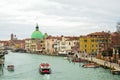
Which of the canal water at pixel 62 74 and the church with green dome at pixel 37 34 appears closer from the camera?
the canal water at pixel 62 74

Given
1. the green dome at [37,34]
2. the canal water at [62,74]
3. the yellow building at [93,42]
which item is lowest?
the canal water at [62,74]

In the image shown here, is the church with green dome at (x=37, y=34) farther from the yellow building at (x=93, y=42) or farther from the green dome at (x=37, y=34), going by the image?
the yellow building at (x=93, y=42)

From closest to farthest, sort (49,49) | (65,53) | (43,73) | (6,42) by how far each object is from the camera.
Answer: (43,73), (65,53), (49,49), (6,42)

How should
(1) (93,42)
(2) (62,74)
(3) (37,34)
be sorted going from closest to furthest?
(2) (62,74), (1) (93,42), (3) (37,34)

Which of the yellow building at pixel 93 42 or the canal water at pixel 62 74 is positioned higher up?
the yellow building at pixel 93 42

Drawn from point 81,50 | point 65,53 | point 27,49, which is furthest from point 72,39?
point 27,49

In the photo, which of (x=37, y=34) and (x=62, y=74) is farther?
(x=37, y=34)

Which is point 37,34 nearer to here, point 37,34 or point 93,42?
point 37,34

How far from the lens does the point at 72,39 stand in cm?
9919

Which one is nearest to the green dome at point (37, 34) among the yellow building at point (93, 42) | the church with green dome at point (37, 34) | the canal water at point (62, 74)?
the church with green dome at point (37, 34)

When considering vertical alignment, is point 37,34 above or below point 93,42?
above

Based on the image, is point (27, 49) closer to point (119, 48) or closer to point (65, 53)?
point (65, 53)

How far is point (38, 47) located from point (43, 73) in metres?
75.6

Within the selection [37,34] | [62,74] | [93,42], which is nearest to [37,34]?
[37,34]
